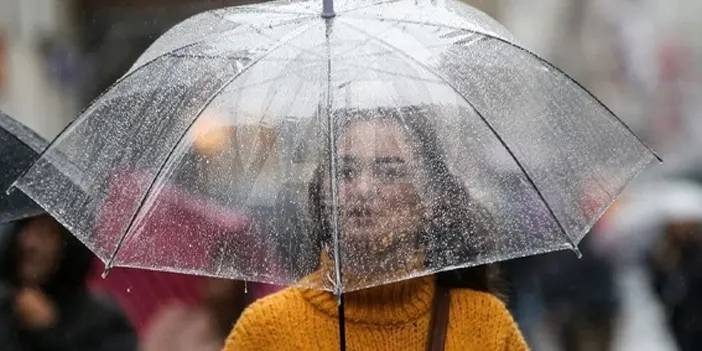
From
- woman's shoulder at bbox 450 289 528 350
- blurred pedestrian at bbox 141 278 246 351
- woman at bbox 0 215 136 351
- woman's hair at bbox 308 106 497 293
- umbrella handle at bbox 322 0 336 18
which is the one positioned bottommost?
blurred pedestrian at bbox 141 278 246 351

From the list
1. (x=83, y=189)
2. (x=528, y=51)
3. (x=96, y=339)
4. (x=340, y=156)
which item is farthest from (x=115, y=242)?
(x=96, y=339)

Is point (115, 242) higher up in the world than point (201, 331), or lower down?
higher up

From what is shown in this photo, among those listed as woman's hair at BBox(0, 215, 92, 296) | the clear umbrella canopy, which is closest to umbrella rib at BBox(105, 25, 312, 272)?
the clear umbrella canopy

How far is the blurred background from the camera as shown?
798 cm

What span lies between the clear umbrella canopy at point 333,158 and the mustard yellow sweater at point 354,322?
0.18 m

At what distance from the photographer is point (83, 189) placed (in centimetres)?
394

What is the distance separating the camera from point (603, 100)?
1045 cm

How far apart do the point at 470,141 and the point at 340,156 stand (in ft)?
1.01

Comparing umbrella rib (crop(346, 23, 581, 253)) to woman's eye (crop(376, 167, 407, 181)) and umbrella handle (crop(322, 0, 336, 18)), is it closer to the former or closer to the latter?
umbrella handle (crop(322, 0, 336, 18))

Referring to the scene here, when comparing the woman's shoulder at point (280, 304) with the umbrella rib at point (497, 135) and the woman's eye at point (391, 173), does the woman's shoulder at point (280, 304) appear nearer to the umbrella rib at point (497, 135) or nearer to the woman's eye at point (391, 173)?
the woman's eye at point (391, 173)

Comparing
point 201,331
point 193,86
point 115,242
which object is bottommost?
point 201,331

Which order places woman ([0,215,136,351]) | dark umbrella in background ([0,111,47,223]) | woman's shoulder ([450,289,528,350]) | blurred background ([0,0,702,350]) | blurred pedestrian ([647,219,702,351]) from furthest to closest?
blurred background ([0,0,702,350])
blurred pedestrian ([647,219,702,351])
woman ([0,215,136,351])
dark umbrella in background ([0,111,47,223])
woman's shoulder ([450,289,528,350])

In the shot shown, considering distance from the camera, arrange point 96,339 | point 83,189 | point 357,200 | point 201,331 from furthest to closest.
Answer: point 201,331 < point 96,339 < point 83,189 < point 357,200

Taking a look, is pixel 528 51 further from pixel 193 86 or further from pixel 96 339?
pixel 96 339
